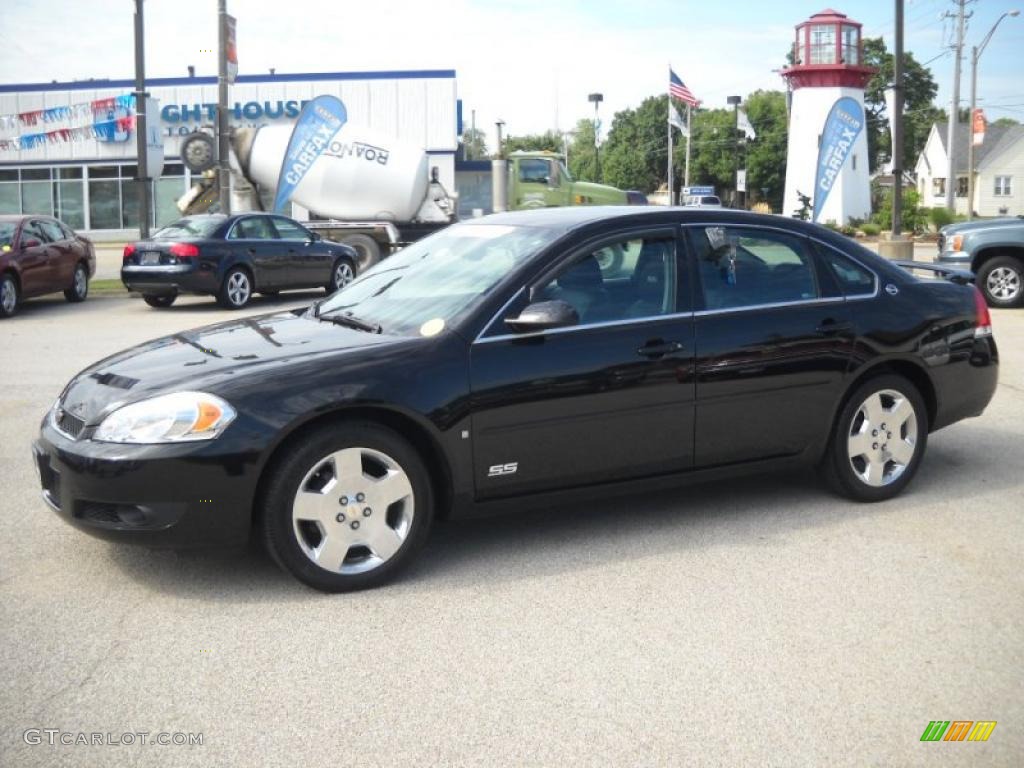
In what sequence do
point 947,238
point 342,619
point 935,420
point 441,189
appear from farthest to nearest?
1. point 441,189
2. point 947,238
3. point 935,420
4. point 342,619

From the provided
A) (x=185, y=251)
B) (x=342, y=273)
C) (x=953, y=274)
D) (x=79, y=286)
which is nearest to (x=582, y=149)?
(x=342, y=273)

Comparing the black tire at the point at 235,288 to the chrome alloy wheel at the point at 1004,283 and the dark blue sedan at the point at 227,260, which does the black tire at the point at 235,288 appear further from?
the chrome alloy wheel at the point at 1004,283

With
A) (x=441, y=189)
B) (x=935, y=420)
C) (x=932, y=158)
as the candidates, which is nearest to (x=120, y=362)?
(x=935, y=420)

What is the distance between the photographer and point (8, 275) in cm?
1631

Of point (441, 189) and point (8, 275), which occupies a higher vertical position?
point (441, 189)

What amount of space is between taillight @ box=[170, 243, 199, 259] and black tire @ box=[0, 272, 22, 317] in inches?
90.9

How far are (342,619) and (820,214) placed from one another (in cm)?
4442

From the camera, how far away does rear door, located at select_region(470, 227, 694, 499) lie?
4.87 metres

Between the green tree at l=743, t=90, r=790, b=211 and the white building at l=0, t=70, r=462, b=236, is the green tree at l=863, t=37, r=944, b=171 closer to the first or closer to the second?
the green tree at l=743, t=90, r=790, b=211

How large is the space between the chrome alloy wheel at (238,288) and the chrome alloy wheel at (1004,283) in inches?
440

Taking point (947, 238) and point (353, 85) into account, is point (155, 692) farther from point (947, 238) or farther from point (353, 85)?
point (353, 85)

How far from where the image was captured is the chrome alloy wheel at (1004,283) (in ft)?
52.0

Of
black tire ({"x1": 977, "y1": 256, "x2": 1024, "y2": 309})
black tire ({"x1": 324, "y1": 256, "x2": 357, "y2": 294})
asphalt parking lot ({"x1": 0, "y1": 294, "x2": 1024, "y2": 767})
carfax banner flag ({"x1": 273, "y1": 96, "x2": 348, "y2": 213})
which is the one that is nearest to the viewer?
asphalt parking lot ({"x1": 0, "y1": 294, "x2": 1024, "y2": 767})

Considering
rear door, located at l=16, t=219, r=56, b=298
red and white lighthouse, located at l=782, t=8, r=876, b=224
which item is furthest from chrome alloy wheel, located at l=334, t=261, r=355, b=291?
red and white lighthouse, located at l=782, t=8, r=876, b=224
